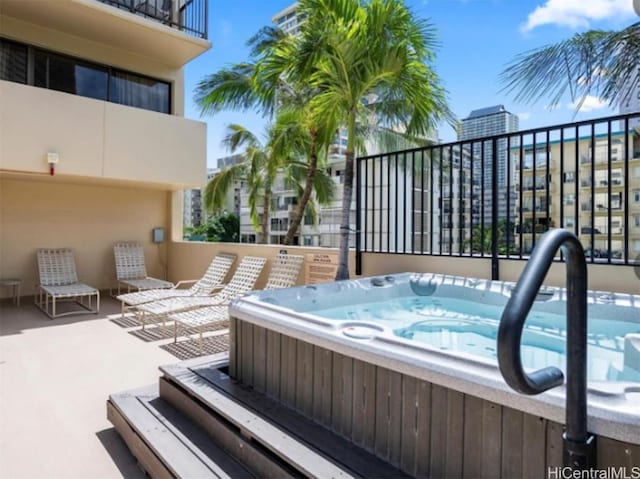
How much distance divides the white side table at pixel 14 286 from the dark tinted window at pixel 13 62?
148 inches

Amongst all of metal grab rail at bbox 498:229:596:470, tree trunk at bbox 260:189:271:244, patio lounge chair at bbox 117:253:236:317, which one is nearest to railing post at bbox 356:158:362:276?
patio lounge chair at bbox 117:253:236:317

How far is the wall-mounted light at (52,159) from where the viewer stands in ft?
22.4

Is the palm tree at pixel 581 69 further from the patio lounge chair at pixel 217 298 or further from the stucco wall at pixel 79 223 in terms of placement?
the stucco wall at pixel 79 223

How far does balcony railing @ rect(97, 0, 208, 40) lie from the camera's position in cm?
861

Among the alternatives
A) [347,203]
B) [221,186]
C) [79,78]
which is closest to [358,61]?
[347,203]

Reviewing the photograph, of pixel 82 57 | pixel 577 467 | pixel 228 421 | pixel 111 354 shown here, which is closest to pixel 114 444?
pixel 228 421

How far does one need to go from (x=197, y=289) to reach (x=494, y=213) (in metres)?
5.32

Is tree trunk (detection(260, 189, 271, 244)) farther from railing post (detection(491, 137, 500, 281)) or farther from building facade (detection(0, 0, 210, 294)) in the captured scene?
railing post (detection(491, 137, 500, 281))

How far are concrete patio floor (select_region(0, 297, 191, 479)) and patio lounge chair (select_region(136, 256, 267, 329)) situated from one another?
1.51 ft

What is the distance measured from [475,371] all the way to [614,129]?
3.50 metres

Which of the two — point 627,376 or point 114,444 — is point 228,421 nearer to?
point 114,444

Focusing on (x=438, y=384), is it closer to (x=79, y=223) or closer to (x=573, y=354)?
(x=573, y=354)

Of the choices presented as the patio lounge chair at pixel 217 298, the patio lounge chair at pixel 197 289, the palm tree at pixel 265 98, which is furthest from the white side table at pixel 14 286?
the palm tree at pixel 265 98

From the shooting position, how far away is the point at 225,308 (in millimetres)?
5797
